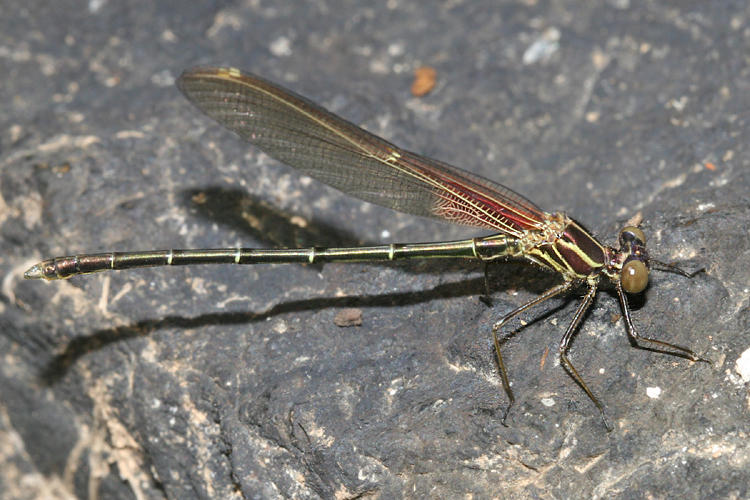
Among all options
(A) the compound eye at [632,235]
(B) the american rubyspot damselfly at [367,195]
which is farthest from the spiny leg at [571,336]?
(A) the compound eye at [632,235]

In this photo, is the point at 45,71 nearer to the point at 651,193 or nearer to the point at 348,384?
the point at 348,384

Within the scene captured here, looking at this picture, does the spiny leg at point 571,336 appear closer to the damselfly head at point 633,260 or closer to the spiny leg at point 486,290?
the damselfly head at point 633,260

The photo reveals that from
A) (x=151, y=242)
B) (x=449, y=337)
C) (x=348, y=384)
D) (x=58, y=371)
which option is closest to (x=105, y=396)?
(x=58, y=371)

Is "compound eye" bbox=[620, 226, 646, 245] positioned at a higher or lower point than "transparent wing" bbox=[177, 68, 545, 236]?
lower

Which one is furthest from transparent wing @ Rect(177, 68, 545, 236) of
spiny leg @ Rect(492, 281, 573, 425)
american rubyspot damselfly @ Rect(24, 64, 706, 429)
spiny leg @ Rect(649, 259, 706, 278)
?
spiny leg @ Rect(649, 259, 706, 278)

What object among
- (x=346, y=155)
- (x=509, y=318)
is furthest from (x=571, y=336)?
(x=346, y=155)

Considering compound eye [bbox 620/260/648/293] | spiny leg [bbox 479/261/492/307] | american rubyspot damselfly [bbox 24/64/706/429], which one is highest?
american rubyspot damselfly [bbox 24/64/706/429]

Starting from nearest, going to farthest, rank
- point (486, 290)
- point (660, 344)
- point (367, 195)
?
point (660, 344) → point (486, 290) → point (367, 195)

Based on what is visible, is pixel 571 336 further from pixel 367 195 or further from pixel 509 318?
pixel 367 195

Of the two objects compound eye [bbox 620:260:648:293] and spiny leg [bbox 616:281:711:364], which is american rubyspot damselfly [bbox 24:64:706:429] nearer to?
compound eye [bbox 620:260:648:293]
